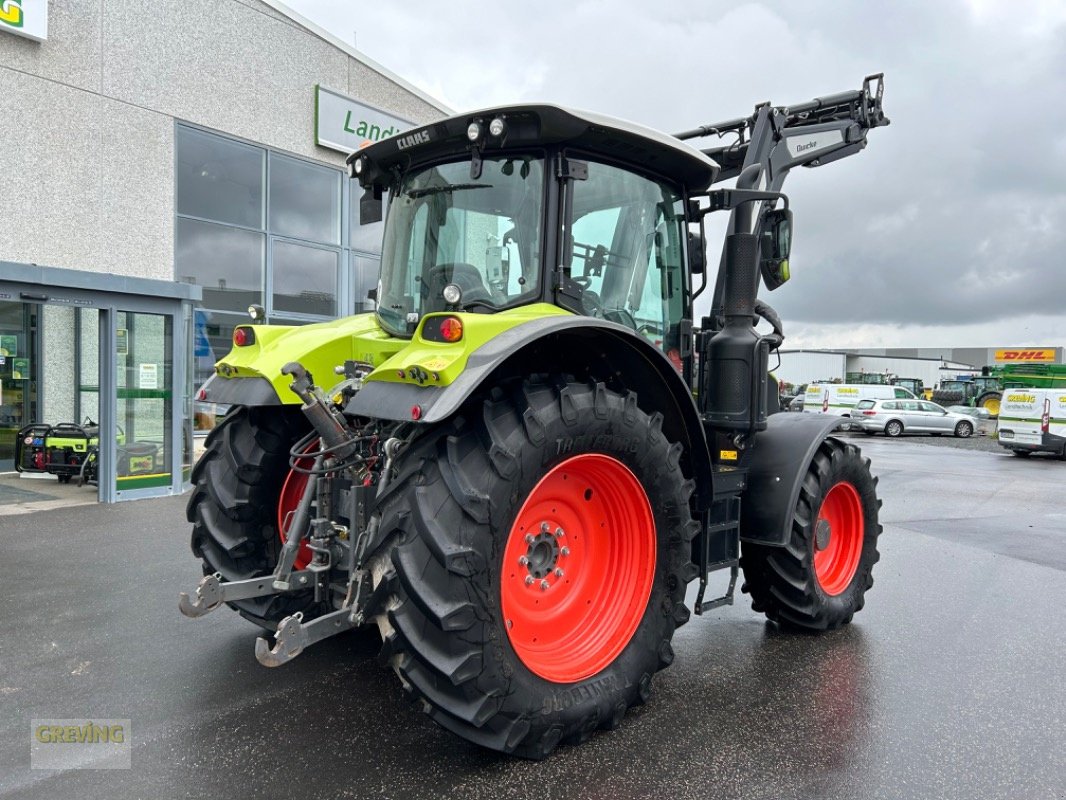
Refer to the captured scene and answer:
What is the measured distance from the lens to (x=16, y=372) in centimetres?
1141

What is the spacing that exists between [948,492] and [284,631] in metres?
11.9

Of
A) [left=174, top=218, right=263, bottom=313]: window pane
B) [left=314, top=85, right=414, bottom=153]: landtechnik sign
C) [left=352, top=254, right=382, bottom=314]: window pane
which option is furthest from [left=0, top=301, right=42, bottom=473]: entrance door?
[left=314, top=85, right=414, bottom=153]: landtechnik sign

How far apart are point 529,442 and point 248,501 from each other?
177 cm

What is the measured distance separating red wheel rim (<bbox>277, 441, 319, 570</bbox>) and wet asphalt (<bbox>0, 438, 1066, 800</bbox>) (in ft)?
1.78

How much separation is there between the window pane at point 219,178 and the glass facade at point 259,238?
0.01m

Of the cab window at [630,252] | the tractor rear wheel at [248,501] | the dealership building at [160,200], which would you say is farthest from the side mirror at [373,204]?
the dealership building at [160,200]

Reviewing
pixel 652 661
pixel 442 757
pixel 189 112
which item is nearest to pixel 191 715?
pixel 442 757

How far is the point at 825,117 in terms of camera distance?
5633 mm

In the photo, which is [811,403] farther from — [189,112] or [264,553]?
[264,553]

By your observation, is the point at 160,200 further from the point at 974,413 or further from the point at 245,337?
the point at 974,413

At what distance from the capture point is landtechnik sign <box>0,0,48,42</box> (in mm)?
8992

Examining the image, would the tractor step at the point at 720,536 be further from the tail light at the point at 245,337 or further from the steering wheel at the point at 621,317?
the tail light at the point at 245,337

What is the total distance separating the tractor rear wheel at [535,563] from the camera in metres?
2.70

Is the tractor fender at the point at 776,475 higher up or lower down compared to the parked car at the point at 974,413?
higher up
